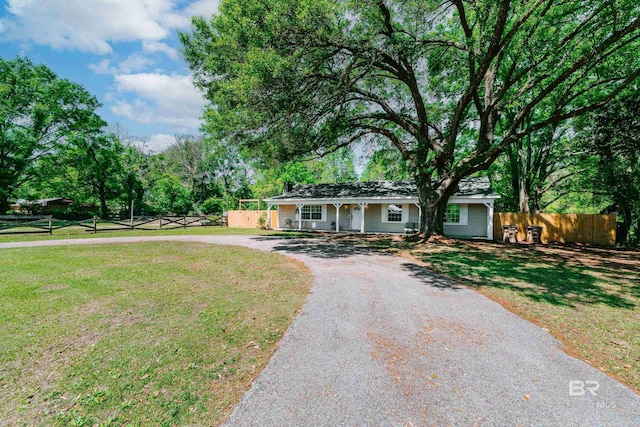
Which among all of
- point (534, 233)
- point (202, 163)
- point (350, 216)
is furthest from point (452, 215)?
point (202, 163)

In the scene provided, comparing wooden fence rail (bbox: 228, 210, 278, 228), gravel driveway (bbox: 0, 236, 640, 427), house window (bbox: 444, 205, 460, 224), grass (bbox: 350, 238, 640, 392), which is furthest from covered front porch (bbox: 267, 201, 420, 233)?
gravel driveway (bbox: 0, 236, 640, 427)

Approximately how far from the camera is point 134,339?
12.5 feet

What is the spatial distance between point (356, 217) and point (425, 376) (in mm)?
18996

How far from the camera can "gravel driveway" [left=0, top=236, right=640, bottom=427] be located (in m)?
2.39

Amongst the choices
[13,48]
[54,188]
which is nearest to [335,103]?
[13,48]

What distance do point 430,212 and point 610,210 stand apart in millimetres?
13044

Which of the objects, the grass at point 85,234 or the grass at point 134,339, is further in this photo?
the grass at point 85,234

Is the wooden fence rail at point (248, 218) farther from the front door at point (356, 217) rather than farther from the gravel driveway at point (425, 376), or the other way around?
the gravel driveway at point (425, 376)

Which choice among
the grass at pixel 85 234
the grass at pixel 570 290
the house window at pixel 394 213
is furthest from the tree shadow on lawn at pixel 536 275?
the grass at pixel 85 234

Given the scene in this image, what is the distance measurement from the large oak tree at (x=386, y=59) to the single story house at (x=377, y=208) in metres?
3.26

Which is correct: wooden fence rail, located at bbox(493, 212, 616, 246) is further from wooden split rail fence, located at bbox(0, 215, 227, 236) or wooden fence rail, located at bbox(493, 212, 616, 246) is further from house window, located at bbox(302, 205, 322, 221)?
wooden split rail fence, located at bbox(0, 215, 227, 236)

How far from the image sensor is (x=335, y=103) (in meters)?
11.9

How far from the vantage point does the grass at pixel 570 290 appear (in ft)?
11.8

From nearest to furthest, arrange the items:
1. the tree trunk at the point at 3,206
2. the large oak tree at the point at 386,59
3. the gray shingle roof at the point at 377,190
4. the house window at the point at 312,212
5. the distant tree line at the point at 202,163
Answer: the large oak tree at the point at 386,59 → the distant tree line at the point at 202,163 → the gray shingle roof at the point at 377,190 → the tree trunk at the point at 3,206 → the house window at the point at 312,212
